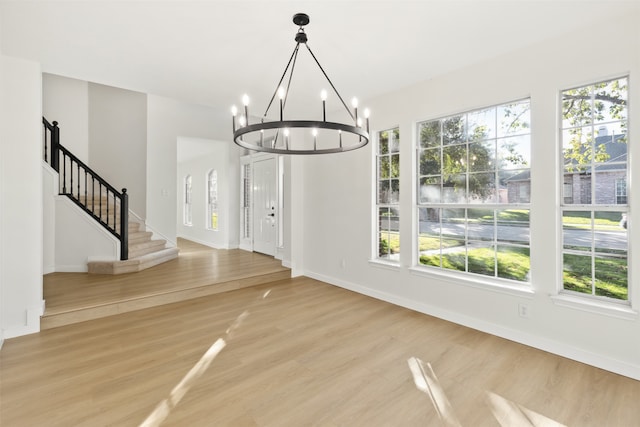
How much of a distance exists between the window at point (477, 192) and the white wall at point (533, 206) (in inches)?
5.7

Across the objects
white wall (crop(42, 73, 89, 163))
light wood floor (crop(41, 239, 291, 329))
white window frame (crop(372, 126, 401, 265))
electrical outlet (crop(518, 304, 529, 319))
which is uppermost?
white wall (crop(42, 73, 89, 163))

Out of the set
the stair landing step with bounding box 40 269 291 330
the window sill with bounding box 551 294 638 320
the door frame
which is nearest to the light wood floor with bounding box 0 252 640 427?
the stair landing step with bounding box 40 269 291 330

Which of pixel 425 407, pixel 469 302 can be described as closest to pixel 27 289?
pixel 425 407

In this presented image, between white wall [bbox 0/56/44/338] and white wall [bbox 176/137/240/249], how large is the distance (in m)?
3.97

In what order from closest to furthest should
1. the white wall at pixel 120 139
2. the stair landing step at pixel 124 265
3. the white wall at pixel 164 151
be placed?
the stair landing step at pixel 124 265
the white wall at pixel 120 139
the white wall at pixel 164 151

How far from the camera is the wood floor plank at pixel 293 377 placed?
6.17 feet

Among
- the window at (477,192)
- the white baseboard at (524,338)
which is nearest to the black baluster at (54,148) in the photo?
the white baseboard at (524,338)

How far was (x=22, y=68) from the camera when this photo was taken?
2.93 m

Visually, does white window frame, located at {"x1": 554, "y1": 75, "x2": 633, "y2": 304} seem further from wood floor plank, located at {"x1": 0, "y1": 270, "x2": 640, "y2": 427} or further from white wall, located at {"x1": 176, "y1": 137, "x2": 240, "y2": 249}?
white wall, located at {"x1": 176, "y1": 137, "x2": 240, "y2": 249}

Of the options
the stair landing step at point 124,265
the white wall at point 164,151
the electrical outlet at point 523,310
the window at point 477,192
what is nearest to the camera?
the electrical outlet at point 523,310

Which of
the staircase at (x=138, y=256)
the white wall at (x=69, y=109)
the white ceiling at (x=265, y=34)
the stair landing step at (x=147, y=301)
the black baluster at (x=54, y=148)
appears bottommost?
the stair landing step at (x=147, y=301)

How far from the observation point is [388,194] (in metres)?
4.15

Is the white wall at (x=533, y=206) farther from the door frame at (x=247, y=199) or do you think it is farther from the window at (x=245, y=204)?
the window at (x=245, y=204)

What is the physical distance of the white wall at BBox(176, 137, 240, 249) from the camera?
7457mm
